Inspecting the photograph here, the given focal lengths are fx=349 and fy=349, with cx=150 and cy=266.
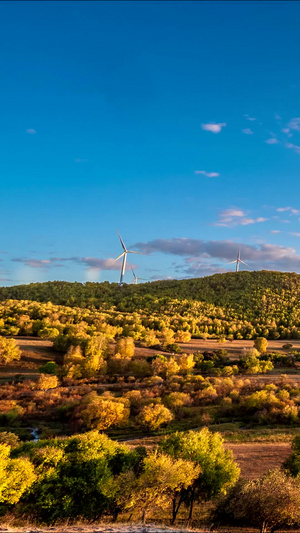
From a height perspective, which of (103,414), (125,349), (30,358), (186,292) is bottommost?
(103,414)

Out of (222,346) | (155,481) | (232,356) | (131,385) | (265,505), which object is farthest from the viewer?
(222,346)

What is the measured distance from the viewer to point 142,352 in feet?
286

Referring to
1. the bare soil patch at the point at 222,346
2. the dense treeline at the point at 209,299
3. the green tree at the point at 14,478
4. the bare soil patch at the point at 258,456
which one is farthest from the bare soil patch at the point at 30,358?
the dense treeline at the point at 209,299

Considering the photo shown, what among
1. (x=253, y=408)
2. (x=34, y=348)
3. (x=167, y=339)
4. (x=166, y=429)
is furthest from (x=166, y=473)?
(x=167, y=339)

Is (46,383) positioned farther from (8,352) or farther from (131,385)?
(131,385)

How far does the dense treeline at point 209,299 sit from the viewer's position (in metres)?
124

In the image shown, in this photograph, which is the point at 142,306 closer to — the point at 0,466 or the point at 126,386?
the point at 126,386

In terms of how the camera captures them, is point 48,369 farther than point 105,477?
Yes

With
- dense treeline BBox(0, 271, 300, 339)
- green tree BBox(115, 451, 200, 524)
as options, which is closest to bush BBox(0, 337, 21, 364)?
green tree BBox(115, 451, 200, 524)

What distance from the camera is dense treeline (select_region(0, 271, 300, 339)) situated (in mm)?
124188

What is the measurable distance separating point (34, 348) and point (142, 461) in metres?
58.7

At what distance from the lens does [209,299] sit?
162 meters

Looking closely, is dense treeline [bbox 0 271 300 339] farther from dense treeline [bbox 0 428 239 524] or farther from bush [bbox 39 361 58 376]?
dense treeline [bbox 0 428 239 524]

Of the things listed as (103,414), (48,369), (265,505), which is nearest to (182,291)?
(48,369)
